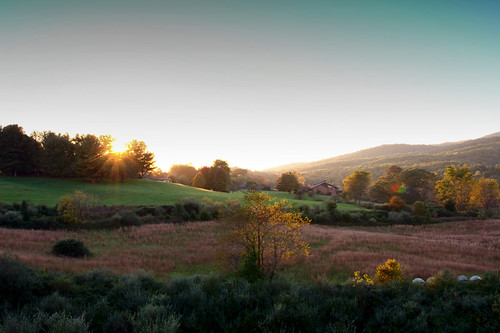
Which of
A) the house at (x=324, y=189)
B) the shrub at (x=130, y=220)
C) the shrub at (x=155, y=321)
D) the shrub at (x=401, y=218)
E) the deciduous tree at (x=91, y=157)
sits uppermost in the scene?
the deciduous tree at (x=91, y=157)

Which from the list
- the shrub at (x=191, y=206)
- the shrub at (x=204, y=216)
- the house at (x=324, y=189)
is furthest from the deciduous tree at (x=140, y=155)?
the house at (x=324, y=189)

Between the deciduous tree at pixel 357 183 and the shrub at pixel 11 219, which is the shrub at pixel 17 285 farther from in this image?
the deciduous tree at pixel 357 183

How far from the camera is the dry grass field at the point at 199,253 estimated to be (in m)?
15.5

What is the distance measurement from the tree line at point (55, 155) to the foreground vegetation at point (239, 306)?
2151 inches

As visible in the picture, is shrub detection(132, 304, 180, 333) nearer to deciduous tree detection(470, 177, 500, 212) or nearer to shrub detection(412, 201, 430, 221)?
shrub detection(412, 201, 430, 221)

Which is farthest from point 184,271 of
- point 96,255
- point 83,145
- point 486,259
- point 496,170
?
point 496,170

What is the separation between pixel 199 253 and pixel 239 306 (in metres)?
13.7

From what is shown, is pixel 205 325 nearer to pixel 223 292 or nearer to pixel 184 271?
pixel 223 292

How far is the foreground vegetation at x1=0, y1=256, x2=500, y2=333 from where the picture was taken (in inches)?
240

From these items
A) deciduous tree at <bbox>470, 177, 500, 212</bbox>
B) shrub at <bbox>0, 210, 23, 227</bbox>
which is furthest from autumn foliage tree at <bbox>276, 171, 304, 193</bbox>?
shrub at <bbox>0, 210, 23, 227</bbox>

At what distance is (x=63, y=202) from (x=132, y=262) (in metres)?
18.2

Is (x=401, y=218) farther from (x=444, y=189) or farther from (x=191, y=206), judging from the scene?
(x=191, y=206)

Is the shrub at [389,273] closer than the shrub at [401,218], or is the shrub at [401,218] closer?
the shrub at [389,273]

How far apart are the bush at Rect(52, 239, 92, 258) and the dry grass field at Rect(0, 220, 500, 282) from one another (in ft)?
2.15
